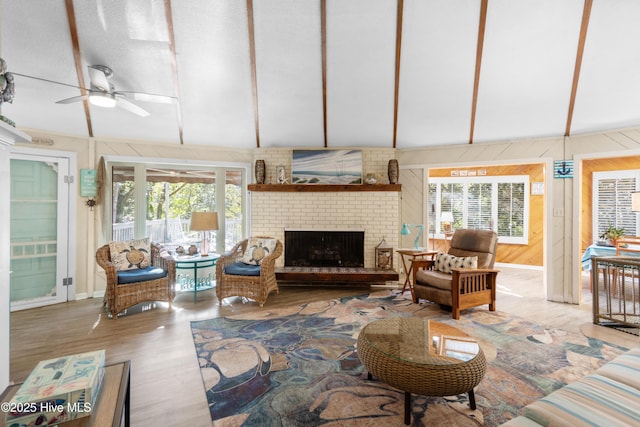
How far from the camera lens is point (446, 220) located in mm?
7238

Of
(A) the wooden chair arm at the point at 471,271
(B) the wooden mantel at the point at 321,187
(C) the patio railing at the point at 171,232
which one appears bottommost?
(A) the wooden chair arm at the point at 471,271

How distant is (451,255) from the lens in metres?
4.28

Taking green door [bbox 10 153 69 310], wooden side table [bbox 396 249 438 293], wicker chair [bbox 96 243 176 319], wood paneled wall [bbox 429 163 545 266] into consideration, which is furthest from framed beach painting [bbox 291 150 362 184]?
wood paneled wall [bbox 429 163 545 266]

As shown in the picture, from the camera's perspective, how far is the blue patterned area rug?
1.94m

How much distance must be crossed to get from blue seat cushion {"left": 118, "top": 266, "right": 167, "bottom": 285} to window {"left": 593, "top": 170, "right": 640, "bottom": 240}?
26.2ft

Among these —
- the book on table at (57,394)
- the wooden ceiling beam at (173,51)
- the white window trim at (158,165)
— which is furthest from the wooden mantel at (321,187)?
the book on table at (57,394)

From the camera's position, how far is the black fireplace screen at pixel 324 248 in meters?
5.38

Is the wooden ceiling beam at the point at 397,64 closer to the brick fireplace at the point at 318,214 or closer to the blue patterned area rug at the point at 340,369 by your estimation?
the brick fireplace at the point at 318,214

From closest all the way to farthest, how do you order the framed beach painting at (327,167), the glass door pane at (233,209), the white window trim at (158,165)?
the white window trim at (158,165)
the framed beach painting at (327,167)
the glass door pane at (233,209)

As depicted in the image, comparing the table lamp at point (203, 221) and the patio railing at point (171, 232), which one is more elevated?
the table lamp at point (203, 221)

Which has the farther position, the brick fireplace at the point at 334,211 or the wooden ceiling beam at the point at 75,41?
the brick fireplace at the point at 334,211

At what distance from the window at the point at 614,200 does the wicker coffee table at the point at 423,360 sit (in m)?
5.81

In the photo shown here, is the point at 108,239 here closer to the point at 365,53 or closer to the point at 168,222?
the point at 168,222

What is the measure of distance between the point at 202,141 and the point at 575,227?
238 inches
